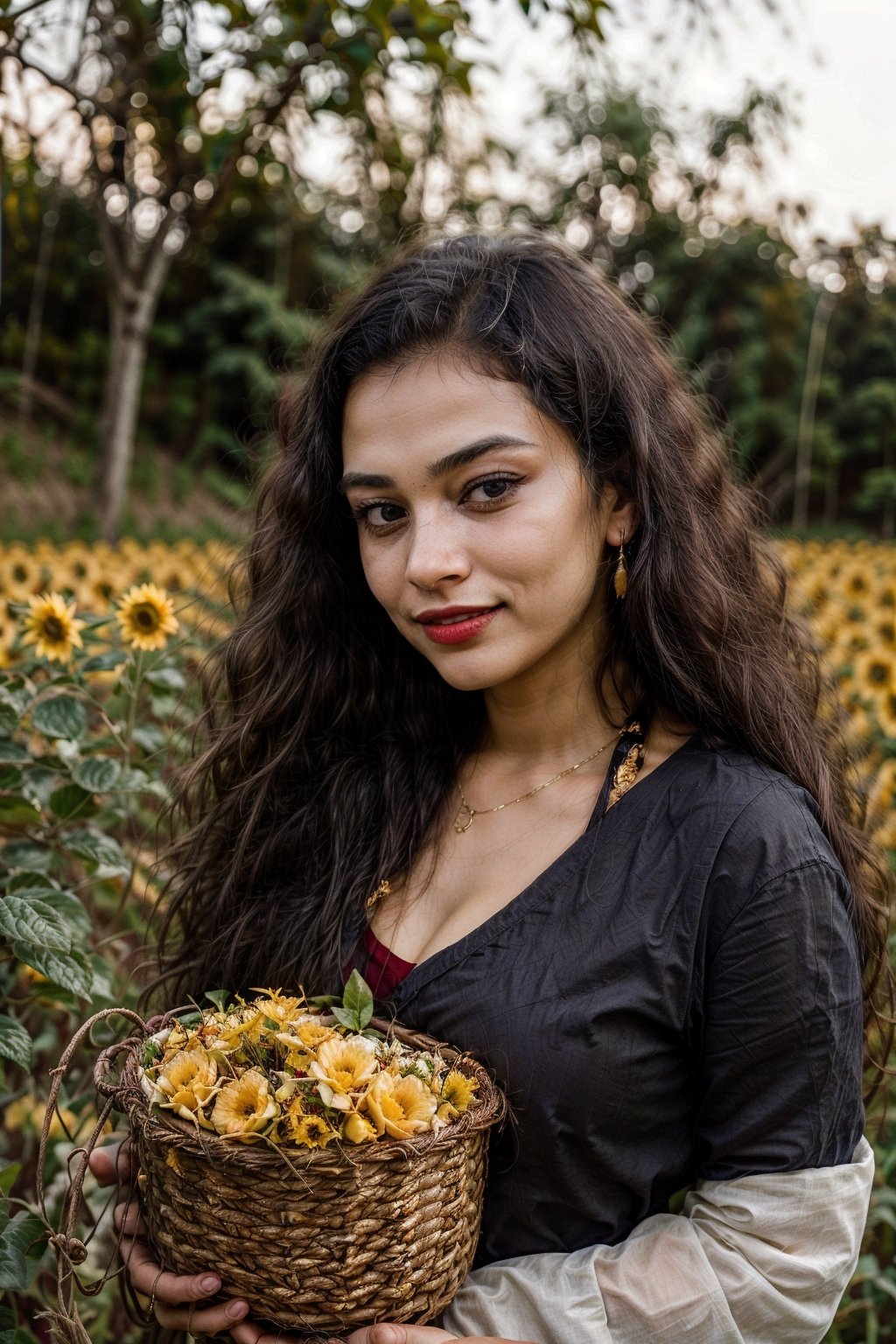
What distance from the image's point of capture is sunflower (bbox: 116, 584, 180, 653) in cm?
200

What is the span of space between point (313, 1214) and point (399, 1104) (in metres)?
0.12

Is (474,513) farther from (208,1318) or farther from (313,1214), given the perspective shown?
(208,1318)

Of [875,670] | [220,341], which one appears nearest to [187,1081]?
[875,670]

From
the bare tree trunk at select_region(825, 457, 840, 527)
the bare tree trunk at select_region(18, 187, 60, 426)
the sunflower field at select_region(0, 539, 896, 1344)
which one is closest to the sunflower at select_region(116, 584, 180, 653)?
the sunflower field at select_region(0, 539, 896, 1344)

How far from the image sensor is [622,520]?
1.60 metres

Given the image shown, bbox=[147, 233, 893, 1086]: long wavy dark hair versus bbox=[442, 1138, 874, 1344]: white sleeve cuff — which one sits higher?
→ bbox=[147, 233, 893, 1086]: long wavy dark hair

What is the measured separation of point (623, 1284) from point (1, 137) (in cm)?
217

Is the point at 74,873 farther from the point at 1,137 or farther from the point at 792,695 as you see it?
the point at 792,695

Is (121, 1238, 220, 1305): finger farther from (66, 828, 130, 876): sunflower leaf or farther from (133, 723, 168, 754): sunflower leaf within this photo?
(133, 723, 168, 754): sunflower leaf

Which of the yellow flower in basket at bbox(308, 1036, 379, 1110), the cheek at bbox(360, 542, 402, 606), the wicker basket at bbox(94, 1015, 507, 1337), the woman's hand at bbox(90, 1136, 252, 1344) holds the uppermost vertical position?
the cheek at bbox(360, 542, 402, 606)

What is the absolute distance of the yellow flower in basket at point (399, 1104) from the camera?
1.10m

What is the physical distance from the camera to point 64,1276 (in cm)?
117

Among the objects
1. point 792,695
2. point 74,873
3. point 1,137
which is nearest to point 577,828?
point 792,695

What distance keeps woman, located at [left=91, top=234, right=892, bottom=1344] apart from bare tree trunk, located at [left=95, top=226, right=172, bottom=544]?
18.3 feet
